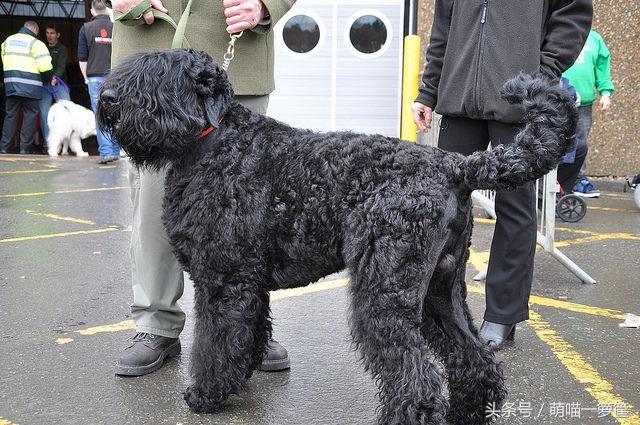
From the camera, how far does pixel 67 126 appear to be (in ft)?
47.9

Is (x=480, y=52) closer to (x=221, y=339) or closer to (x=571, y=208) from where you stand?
(x=221, y=339)

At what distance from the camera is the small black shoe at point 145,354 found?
3518mm

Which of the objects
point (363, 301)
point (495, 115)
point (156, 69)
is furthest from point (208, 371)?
point (495, 115)

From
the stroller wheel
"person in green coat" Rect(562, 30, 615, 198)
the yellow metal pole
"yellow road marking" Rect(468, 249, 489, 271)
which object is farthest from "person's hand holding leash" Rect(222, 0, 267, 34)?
"person in green coat" Rect(562, 30, 615, 198)

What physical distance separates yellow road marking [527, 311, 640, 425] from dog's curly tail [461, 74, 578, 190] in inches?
50.9

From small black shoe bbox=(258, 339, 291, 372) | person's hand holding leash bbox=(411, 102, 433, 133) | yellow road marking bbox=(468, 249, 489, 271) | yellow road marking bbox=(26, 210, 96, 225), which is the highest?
person's hand holding leash bbox=(411, 102, 433, 133)

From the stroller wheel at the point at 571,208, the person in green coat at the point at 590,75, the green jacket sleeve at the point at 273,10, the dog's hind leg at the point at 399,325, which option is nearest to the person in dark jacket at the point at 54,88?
the person in green coat at the point at 590,75

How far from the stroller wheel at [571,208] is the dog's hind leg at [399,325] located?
5.63m

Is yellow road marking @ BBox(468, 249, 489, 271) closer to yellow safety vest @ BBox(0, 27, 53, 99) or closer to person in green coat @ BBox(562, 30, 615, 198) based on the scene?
person in green coat @ BBox(562, 30, 615, 198)

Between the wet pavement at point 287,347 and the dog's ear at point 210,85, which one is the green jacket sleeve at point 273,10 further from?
the wet pavement at point 287,347

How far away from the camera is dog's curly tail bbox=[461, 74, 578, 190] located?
2648 millimetres

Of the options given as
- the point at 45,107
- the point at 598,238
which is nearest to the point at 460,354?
the point at 598,238

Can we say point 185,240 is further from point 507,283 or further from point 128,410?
point 507,283

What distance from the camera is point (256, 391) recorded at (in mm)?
3428
